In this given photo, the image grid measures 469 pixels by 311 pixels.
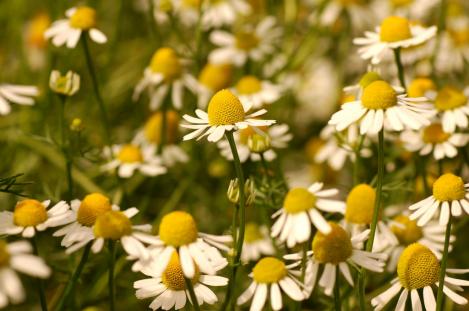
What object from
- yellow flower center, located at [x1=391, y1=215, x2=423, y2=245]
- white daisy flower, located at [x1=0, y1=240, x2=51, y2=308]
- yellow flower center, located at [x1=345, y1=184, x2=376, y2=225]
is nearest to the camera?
white daisy flower, located at [x1=0, y1=240, x2=51, y2=308]

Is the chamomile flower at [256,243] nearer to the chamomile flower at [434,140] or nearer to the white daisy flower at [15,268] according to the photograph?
the chamomile flower at [434,140]

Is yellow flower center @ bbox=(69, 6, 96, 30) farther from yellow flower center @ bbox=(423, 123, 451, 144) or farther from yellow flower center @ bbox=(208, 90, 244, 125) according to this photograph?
yellow flower center @ bbox=(423, 123, 451, 144)

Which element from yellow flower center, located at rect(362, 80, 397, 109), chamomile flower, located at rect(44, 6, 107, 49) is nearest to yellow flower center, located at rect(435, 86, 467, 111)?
yellow flower center, located at rect(362, 80, 397, 109)

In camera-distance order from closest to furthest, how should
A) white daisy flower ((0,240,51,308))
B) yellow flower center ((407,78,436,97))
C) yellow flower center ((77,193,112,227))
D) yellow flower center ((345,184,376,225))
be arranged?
white daisy flower ((0,240,51,308)) < yellow flower center ((77,193,112,227)) < yellow flower center ((345,184,376,225)) < yellow flower center ((407,78,436,97))

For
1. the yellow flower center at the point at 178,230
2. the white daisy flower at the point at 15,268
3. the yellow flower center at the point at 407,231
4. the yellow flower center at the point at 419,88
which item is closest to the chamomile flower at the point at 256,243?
the yellow flower center at the point at 407,231

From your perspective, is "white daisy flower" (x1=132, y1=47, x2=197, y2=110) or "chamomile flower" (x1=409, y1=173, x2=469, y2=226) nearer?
"chamomile flower" (x1=409, y1=173, x2=469, y2=226)

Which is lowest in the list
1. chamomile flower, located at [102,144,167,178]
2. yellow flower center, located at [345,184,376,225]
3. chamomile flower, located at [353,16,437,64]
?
chamomile flower, located at [102,144,167,178]
